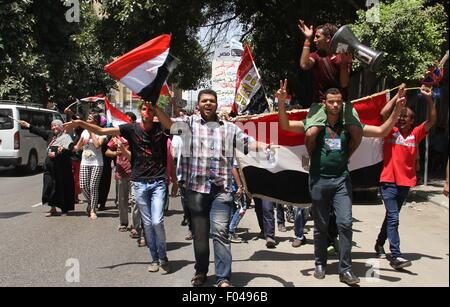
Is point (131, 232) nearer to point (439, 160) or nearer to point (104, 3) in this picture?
point (104, 3)

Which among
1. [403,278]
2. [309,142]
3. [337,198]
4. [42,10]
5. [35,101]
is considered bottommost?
[403,278]

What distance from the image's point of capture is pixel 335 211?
17.9 feet

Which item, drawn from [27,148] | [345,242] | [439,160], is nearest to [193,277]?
[345,242]

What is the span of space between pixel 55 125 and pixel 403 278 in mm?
6899

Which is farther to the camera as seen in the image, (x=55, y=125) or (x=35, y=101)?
(x=35, y=101)

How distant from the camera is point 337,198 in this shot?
17.7 feet

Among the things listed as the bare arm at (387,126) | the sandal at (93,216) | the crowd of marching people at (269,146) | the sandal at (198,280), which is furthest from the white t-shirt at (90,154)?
the bare arm at (387,126)

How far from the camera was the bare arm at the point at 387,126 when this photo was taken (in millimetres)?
5406

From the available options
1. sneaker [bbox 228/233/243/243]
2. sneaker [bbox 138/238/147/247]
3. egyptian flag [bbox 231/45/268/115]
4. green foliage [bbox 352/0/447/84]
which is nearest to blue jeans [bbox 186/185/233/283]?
sneaker [bbox 138/238/147/247]

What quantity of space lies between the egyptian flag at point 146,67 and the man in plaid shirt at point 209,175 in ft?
1.92

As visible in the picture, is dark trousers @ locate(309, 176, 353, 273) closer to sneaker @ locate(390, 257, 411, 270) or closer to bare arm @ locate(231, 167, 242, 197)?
sneaker @ locate(390, 257, 411, 270)

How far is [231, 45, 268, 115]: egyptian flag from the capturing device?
24.7ft

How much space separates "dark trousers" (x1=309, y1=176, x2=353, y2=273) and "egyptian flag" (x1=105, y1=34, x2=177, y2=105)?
1903mm

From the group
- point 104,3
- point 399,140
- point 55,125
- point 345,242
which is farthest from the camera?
point 104,3
